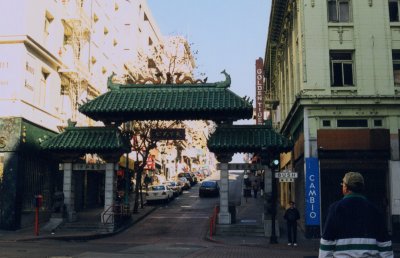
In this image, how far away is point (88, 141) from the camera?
82.2ft

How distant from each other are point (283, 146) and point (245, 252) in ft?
24.6

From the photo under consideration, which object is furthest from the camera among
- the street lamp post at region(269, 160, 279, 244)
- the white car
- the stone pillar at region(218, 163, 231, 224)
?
the white car

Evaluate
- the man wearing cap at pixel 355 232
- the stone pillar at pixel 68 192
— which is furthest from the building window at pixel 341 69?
the man wearing cap at pixel 355 232

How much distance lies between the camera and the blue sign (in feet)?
75.4

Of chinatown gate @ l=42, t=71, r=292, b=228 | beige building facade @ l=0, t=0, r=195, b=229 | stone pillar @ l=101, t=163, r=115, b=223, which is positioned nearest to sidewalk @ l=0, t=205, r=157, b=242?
beige building facade @ l=0, t=0, r=195, b=229

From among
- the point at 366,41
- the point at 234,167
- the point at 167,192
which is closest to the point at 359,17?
the point at 366,41

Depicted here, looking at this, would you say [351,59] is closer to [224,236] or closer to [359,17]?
[359,17]

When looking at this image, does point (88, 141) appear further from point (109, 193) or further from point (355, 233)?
point (355, 233)

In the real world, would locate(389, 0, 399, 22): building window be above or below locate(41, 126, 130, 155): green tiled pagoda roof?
above

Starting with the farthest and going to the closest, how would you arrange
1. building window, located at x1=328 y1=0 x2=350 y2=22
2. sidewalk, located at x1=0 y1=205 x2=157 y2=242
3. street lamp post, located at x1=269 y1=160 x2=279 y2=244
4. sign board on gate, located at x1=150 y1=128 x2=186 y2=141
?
1. sign board on gate, located at x1=150 y1=128 x2=186 y2=141
2. building window, located at x1=328 y1=0 x2=350 y2=22
3. sidewalk, located at x1=0 y1=205 x2=157 y2=242
4. street lamp post, located at x1=269 y1=160 x2=279 y2=244

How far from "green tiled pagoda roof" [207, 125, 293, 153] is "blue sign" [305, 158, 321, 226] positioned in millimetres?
1442

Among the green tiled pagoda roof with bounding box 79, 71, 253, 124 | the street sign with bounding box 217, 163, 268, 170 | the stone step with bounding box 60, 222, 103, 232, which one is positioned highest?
the green tiled pagoda roof with bounding box 79, 71, 253, 124

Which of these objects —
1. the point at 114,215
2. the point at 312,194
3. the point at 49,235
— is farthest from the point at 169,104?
the point at 49,235

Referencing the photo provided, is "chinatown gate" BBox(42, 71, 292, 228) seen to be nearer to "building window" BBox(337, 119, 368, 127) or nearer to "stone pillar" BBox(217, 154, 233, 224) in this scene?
"stone pillar" BBox(217, 154, 233, 224)
